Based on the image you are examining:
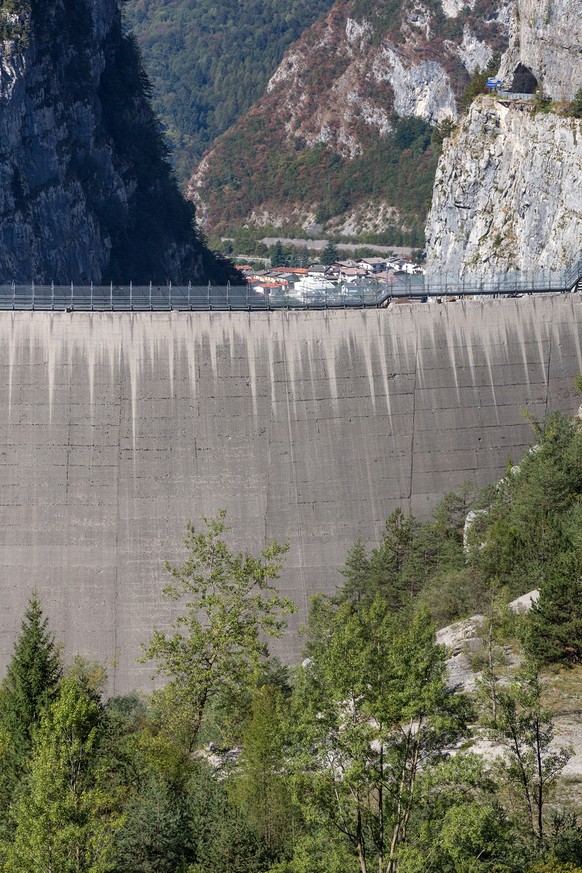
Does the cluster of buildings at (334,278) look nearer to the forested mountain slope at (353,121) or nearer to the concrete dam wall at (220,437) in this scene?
the concrete dam wall at (220,437)

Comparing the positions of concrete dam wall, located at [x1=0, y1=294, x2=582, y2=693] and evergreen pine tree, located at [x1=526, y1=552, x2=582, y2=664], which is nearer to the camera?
evergreen pine tree, located at [x1=526, y1=552, x2=582, y2=664]

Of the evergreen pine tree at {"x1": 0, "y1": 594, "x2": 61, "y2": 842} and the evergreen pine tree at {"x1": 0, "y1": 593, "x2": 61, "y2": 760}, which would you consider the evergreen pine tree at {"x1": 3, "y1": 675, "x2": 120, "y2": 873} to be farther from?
the evergreen pine tree at {"x1": 0, "y1": 593, "x2": 61, "y2": 760}

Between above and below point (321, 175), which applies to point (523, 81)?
below

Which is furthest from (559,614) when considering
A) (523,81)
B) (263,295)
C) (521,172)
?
(523,81)

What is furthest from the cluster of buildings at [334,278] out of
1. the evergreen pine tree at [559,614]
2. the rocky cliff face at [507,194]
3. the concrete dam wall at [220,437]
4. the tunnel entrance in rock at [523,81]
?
the evergreen pine tree at [559,614]

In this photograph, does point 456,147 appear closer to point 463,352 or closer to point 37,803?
point 463,352

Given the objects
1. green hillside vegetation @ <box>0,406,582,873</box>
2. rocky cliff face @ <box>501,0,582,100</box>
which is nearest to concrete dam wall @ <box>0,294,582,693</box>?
green hillside vegetation @ <box>0,406,582,873</box>

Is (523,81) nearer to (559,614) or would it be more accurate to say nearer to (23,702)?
(559,614)

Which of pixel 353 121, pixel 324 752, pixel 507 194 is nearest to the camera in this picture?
pixel 324 752
